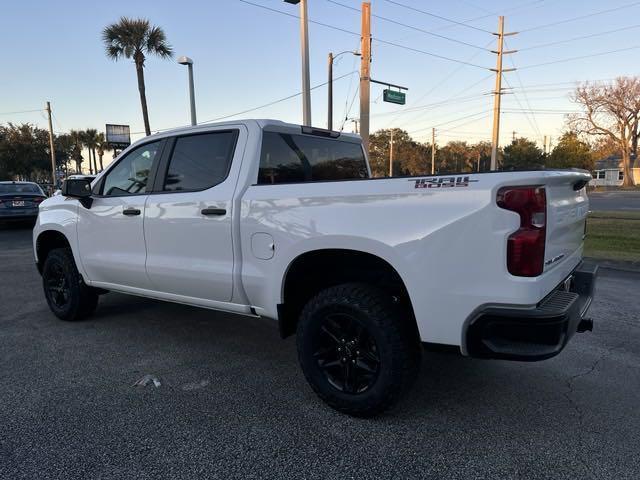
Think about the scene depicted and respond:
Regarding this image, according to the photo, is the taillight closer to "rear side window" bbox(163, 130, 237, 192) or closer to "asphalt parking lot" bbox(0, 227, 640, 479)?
"asphalt parking lot" bbox(0, 227, 640, 479)

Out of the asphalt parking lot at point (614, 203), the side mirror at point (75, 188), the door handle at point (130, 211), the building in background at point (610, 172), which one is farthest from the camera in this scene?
the building in background at point (610, 172)

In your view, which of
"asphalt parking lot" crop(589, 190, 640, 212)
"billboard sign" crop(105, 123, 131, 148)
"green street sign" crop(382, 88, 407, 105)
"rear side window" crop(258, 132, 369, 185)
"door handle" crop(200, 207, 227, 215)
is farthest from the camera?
"billboard sign" crop(105, 123, 131, 148)

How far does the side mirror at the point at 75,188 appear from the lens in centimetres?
432

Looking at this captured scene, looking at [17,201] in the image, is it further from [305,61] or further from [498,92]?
[498,92]

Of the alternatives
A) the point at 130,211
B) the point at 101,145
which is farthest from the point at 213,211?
the point at 101,145

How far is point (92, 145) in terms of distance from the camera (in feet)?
227

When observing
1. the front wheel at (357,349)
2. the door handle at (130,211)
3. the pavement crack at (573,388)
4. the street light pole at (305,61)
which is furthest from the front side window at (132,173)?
the street light pole at (305,61)

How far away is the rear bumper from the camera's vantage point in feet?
7.70

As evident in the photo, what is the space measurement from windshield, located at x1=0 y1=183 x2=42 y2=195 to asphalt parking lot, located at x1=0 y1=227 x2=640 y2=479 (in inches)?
447

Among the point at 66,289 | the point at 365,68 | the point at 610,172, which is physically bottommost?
the point at 66,289

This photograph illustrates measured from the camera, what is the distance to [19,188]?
14195 millimetres

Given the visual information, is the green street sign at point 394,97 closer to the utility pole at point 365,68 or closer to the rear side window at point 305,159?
the utility pole at point 365,68

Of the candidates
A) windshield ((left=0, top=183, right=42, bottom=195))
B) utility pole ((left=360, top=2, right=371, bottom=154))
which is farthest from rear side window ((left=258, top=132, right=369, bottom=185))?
windshield ((left=0, top=183, right=42, bottom=195))

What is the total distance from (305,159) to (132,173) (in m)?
1.63
